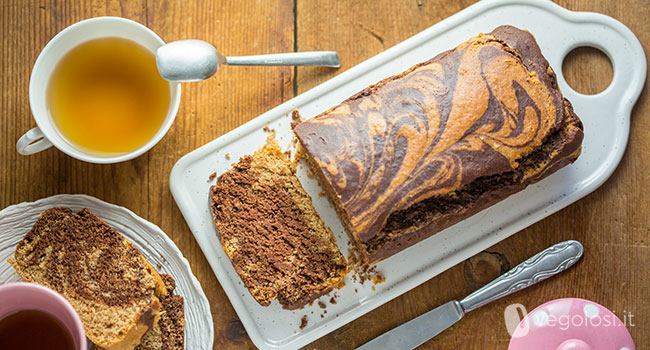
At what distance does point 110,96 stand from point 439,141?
4.56 feet

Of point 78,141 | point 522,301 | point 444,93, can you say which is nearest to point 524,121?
point 444,93

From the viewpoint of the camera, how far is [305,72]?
2.61 metres

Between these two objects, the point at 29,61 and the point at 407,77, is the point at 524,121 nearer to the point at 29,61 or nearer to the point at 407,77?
the point at 407,77

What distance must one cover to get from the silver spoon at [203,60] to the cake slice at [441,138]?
0.41 m

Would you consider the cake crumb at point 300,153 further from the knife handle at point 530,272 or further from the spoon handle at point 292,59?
the knife handle at point 530,272

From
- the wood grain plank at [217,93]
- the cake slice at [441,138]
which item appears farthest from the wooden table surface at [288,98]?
the cake slice at [441,138]

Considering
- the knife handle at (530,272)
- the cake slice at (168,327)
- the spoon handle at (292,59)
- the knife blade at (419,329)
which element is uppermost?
the spoon handle at (292,59)

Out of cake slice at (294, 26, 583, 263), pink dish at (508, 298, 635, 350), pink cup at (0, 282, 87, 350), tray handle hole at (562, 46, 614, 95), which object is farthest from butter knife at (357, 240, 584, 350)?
pink cup at (0, 282, 87, 350)

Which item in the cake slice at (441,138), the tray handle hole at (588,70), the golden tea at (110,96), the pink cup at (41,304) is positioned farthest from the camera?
the tray handle hole at (588,70)

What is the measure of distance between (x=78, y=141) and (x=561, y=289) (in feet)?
7.47

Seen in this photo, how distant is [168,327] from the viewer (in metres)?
2.36

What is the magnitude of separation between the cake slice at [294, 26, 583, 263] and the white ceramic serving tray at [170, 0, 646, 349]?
0.34m

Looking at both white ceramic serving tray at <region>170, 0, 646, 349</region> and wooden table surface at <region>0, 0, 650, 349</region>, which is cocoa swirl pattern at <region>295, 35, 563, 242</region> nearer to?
white ceramic serving tray at <region>170, 0, 646, 349</region>

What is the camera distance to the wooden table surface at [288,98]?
2.54 meters
